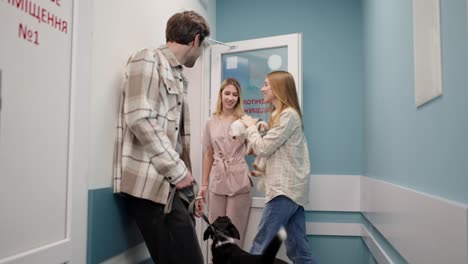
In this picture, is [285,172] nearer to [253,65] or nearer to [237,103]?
[237,103]

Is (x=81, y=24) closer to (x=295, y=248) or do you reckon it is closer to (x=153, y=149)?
(x=153, y=149)

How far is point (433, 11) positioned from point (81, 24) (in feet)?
→ 4.18

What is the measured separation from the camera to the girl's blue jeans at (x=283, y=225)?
200 cm

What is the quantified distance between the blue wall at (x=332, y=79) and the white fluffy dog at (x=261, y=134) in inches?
34.6

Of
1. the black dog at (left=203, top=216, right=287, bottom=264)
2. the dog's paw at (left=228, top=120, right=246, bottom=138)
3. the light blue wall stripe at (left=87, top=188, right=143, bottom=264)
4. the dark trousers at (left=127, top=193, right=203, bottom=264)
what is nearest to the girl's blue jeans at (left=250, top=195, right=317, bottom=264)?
the black dog at (left=203, top=216, right=287, bottom=264)

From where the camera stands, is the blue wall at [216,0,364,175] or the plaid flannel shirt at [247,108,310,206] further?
the blue wall at [216,0,364,175]

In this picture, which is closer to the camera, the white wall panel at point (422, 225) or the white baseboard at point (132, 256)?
the white wall panel at point (422, 225)

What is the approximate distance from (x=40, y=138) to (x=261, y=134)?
142cm

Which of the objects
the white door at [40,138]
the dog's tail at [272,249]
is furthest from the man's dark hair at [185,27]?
the dog's tail at [272,249]

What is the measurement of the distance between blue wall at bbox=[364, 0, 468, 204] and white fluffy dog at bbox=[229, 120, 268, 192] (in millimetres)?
720

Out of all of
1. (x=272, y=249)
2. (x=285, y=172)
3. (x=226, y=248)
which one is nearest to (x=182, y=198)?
(x=226, y=248)

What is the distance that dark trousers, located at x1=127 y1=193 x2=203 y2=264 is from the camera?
142 cm

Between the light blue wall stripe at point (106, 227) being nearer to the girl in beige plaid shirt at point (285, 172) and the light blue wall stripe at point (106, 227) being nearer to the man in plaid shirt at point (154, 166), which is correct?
the man in plaid shirt at point (154, 166)

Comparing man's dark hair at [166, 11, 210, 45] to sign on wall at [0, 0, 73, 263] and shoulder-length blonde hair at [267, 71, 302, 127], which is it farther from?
shoulder-length blonde hair at [267, 71, 302, 127]
